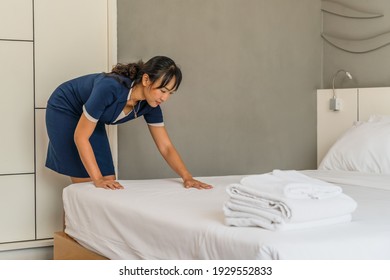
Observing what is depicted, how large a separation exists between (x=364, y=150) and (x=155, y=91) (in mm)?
1361

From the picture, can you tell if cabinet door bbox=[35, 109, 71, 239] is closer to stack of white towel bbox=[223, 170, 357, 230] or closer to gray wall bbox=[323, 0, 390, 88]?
stack of white towel bbox=[223, 170, 357, 230]

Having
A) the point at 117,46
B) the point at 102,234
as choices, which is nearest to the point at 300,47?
the point at 117,46

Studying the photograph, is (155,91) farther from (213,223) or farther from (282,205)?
(282,205)

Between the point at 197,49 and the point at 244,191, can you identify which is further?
the point at 197,49

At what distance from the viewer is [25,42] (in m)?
3.27

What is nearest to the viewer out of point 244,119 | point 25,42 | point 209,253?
point 209,253

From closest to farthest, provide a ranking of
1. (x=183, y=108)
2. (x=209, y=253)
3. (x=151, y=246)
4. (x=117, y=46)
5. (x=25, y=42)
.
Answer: (x=209, y=253) < (x=151, y=246) < (x=25, y=42) < (x=117, y=46) < (x=183, y=108)

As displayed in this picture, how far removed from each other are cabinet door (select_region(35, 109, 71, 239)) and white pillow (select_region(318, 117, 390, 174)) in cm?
156

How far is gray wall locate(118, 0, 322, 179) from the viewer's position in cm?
367

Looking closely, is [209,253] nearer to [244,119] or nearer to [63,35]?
[63,35]

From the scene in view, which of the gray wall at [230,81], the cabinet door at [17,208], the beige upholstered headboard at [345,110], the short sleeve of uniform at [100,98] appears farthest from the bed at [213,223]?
the gray wall at [230,81]

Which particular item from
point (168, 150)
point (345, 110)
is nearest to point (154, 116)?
point (168, 150)

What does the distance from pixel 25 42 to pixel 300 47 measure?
1978mm
